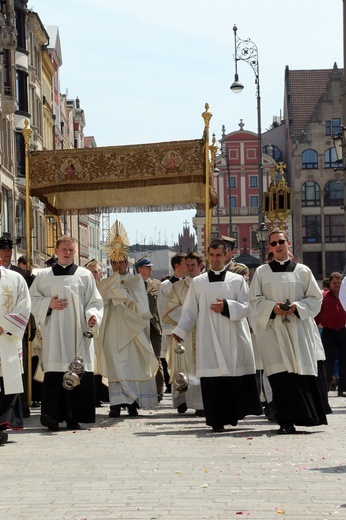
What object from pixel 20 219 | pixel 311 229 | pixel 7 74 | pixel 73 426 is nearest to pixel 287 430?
pixel 73 426

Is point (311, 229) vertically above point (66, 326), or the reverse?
point (311, 229)

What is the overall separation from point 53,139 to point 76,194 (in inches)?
2191

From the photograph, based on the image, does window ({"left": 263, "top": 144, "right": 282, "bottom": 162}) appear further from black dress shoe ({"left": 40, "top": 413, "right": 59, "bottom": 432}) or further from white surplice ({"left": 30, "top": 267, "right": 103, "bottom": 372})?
black dress shoe ({"left": 40, "top": 413, "right": 59, "bottom": 432})

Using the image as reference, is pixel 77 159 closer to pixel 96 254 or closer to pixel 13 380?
pixel 13 380

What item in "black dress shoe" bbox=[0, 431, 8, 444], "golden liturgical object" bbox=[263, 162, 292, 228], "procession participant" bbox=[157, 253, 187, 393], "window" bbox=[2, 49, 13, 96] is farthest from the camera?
"window" bbox=[2, 49, 13, 96]

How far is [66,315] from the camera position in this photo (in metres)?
14.0

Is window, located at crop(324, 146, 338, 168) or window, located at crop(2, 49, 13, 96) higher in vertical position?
window, located at crop(324, 146, 338, 168)

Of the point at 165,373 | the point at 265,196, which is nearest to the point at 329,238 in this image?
the point at 265,196

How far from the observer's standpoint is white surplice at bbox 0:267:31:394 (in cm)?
1266

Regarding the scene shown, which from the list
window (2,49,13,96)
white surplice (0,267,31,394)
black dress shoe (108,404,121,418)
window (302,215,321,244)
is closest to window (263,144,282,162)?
window (302,215,321,244)

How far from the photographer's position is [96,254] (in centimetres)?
10081

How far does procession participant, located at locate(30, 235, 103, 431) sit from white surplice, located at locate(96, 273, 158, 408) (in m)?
1.72

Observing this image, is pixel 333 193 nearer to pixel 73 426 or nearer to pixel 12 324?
pixel 73 426

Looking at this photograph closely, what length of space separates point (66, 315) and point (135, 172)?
4.43 meters
